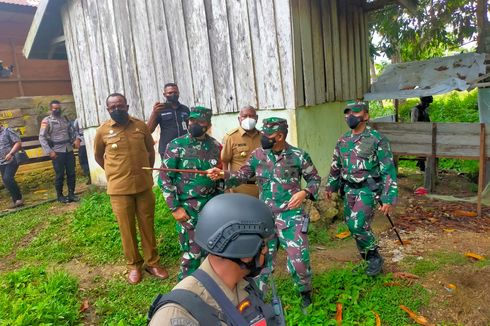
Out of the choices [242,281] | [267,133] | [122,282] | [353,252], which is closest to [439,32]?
[353,252]

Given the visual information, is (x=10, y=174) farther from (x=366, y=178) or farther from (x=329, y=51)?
(x=366, y=178)

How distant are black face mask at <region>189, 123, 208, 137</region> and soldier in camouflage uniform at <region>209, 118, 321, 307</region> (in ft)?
1.52

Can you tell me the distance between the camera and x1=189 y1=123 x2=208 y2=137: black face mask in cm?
379

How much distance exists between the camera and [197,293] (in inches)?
56.9

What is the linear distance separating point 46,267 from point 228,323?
4620 mm

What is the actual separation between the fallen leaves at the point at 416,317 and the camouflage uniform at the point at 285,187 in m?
0.94

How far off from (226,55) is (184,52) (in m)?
0.98

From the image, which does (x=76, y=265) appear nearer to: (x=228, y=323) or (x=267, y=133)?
(x=267, y=133)

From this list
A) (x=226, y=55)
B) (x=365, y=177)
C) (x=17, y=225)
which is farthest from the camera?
(x=17, y=225)

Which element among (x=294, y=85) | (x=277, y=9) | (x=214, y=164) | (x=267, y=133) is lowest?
(x=214, y=164)

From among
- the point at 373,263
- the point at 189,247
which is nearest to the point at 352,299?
the point at 373,263

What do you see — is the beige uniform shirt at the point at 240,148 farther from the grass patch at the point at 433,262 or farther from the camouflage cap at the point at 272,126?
the grass patch at the point at 433,262

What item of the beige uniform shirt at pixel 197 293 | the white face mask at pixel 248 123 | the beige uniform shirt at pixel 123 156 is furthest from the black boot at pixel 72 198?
the beige uniform shirt at pixel 197 293

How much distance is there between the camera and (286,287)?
410cm
